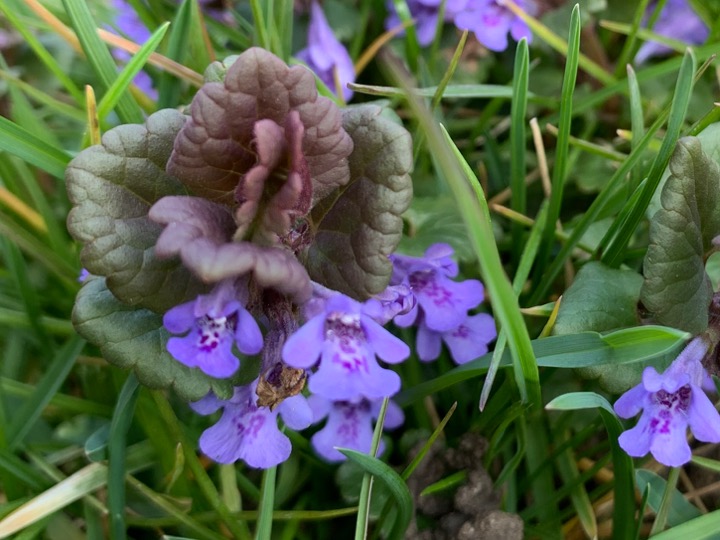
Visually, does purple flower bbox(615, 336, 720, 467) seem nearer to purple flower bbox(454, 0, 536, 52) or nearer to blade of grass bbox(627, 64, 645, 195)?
blade of grass bbox(627, 64, 645, 195)

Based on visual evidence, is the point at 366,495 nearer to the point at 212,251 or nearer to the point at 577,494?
the point at 577,494

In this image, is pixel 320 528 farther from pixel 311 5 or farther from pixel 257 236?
pixel 311 5

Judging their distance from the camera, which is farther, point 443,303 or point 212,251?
point 443,303

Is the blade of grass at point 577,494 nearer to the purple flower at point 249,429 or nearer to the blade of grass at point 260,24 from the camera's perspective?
the purple flower at point 249,429

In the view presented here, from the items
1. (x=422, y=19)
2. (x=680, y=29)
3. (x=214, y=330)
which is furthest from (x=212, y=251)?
(x=680, y=29)

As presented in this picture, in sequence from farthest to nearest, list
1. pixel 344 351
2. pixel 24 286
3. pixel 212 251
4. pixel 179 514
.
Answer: pixel 24 286
pixel 179 514
pixel 344 351
pixel 212 251

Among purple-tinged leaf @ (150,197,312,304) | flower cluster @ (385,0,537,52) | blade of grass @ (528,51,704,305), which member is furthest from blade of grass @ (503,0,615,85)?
purple-tinged leaf @ (150,197,312,304)
